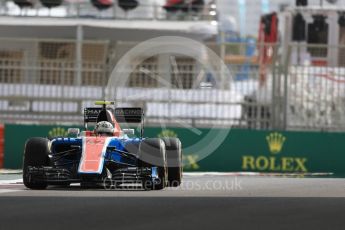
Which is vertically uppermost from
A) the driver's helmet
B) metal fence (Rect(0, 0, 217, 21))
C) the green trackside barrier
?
metal fence (Rect(0, 0, 217, 21))

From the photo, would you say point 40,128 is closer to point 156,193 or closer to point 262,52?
point 262,52

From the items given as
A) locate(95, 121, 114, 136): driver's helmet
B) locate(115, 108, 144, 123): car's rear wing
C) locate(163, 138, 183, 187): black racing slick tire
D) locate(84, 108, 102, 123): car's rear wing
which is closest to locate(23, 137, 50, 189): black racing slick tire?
locate(95, 121, 114, 136): driver's helmet

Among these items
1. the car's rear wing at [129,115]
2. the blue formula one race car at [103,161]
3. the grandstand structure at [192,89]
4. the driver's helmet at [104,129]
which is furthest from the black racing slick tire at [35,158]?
the grandstand structure at [192,89]

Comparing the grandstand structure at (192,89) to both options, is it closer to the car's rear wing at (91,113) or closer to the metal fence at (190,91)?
the metal fence at (190,91)

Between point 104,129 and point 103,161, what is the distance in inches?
35.1

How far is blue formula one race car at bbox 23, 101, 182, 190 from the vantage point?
41.6ft

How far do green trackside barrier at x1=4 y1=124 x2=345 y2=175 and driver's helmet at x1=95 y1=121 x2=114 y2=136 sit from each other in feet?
18.4

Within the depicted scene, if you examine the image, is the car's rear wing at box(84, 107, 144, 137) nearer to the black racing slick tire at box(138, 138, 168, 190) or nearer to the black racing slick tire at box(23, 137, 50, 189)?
the black racing slick tire at box(138, 138, 168, 190)

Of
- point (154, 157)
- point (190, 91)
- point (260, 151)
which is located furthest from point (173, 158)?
point (190, 91)

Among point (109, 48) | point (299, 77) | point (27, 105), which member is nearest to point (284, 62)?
point (299, 77)

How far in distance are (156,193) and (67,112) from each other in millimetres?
8257

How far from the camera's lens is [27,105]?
67.1ft

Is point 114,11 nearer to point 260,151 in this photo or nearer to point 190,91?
point 190,91

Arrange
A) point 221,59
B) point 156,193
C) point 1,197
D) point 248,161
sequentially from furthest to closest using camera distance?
point 221,59 → point 248,161 → point 156,193 → point 1,197
